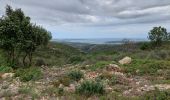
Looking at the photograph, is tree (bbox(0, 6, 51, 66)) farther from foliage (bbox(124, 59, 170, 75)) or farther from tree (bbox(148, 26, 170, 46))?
tree (bbox(148, 26, 170, 46))

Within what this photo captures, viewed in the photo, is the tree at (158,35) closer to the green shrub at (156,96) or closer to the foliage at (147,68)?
the foliage at (147,68)

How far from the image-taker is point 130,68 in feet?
64.1

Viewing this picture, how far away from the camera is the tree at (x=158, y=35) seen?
64.8 meters

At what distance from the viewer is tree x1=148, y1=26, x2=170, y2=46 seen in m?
64.8

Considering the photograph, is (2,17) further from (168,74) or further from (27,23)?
(168,74)

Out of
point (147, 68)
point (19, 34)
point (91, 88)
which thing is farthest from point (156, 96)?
point (19, 34)

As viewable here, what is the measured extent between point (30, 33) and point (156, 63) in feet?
47.9

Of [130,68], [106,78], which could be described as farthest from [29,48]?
[106,78]

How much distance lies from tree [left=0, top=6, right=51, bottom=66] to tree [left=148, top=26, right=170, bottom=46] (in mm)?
36047

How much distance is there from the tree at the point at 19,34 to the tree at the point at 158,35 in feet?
118

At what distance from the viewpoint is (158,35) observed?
65.4 m

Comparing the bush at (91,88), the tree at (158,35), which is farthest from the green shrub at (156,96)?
the tree at (158,35)

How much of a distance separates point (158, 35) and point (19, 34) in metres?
41.3

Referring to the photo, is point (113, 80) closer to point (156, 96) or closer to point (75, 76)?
point (75, 76)
